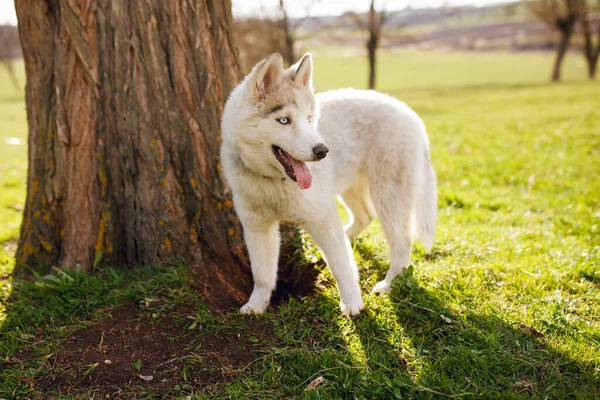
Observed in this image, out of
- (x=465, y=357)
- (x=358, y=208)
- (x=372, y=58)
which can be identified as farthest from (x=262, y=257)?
(x=372, y=58)

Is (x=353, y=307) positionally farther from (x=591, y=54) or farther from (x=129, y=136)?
(x=591, y=54)

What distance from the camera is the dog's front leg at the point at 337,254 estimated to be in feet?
10.7

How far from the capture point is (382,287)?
3.60m

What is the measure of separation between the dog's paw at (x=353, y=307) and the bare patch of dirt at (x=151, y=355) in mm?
542

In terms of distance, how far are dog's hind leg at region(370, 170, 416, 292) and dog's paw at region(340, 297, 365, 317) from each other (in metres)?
0.45

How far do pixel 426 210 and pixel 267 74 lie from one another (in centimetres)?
179

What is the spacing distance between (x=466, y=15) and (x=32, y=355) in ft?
309

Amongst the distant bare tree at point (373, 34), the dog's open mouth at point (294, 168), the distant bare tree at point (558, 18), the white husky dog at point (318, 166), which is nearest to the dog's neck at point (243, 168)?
the white husky dog at point (318, 166)

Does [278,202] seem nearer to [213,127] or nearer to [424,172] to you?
[213,127]

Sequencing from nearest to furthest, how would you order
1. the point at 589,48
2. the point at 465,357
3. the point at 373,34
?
the point at 465,357, the point at 373,34, the point at 589,48

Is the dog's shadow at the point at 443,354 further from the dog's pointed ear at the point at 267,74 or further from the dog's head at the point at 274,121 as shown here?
the dog's pointed ear at the point at 267,74

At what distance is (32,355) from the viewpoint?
291 cm

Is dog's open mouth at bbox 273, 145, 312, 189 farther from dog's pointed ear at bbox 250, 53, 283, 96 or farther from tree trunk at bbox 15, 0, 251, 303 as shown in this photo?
tree trunk at bbox 15, 0, 251, 303

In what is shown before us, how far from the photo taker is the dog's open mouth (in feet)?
9.67
